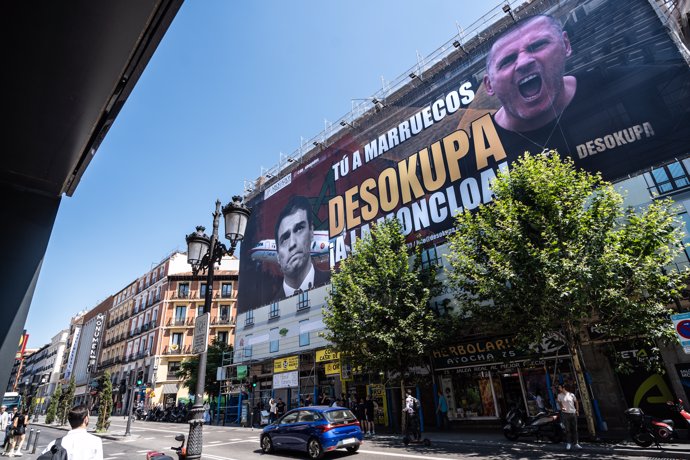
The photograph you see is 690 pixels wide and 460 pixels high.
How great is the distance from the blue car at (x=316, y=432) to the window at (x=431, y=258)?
9.35m

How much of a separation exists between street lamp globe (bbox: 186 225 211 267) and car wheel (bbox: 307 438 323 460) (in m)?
6.26

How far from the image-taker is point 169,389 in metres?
40.7

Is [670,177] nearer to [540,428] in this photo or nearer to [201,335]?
[540,428]

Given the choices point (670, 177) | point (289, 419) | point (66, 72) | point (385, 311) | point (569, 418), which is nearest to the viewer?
point (66, 72)

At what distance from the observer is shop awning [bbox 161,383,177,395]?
133 feet

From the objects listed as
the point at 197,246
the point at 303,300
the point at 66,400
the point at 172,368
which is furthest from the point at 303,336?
the point at 172,368

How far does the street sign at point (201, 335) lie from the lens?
6250mm

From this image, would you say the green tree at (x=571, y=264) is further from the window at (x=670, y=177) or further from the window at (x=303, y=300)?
the window at (x=303, y=300)

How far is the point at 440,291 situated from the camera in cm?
1698

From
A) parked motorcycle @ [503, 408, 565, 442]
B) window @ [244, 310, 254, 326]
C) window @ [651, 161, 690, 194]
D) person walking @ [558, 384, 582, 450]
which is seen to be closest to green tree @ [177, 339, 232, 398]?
window @ [244, 310, 254, 326]

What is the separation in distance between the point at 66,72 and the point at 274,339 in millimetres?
26737

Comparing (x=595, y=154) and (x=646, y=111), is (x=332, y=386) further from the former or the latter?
(x=646, y=111)

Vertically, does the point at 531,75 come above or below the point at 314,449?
above

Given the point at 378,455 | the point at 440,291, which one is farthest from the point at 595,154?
the point at 378,455
